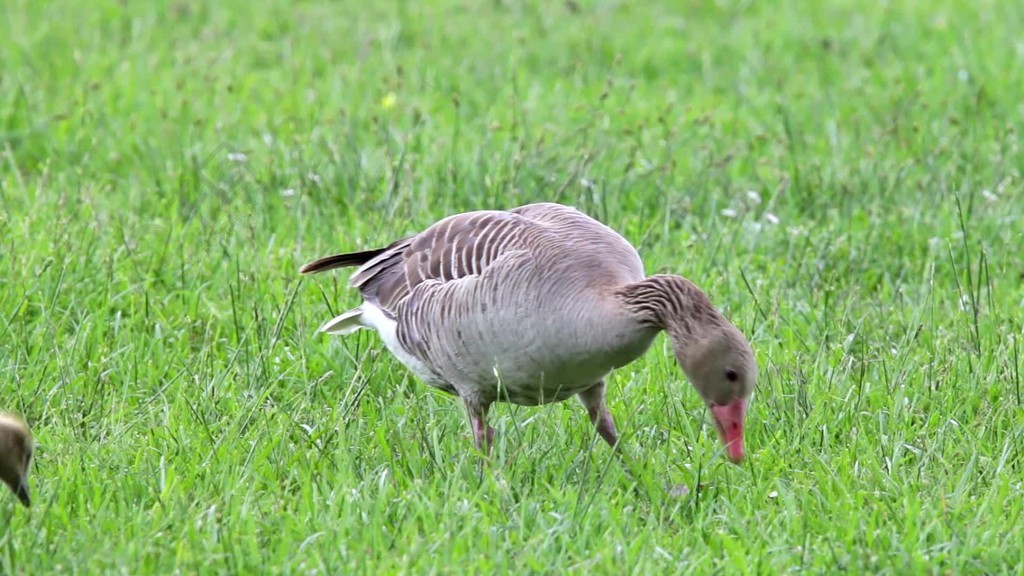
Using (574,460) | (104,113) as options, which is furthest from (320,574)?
(104,113)

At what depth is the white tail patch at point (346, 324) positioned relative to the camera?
5523 millimetres

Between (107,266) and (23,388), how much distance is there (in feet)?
3.40

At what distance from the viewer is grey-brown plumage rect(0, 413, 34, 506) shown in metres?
4.02

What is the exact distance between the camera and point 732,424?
14.3ft

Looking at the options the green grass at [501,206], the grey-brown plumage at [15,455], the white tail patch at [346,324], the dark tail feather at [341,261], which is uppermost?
the grey-brown plumage at [15,455]

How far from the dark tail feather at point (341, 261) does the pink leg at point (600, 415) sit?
3.30 ft

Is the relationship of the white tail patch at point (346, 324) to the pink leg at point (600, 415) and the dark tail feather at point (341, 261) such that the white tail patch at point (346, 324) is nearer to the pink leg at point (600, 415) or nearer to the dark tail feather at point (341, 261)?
the dark tail feather at point (341, 261)

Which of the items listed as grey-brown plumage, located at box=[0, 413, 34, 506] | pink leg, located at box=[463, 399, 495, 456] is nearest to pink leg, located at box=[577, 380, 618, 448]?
pink leg, located at box=[463, 399, 495, 456]

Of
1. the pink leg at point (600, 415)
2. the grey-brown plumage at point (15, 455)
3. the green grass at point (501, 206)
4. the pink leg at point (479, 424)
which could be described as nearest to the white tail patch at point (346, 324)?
the green grass at point (501, 206)

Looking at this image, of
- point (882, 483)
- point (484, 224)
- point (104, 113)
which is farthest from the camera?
point (104, 113)

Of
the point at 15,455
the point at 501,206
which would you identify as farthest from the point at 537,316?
the point at 501,206

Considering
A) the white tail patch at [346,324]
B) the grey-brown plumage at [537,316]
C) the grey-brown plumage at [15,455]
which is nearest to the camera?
the grey-brown plumage at [15,455]

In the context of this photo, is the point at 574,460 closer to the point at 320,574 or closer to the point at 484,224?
the point at 484,224

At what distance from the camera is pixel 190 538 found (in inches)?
164
